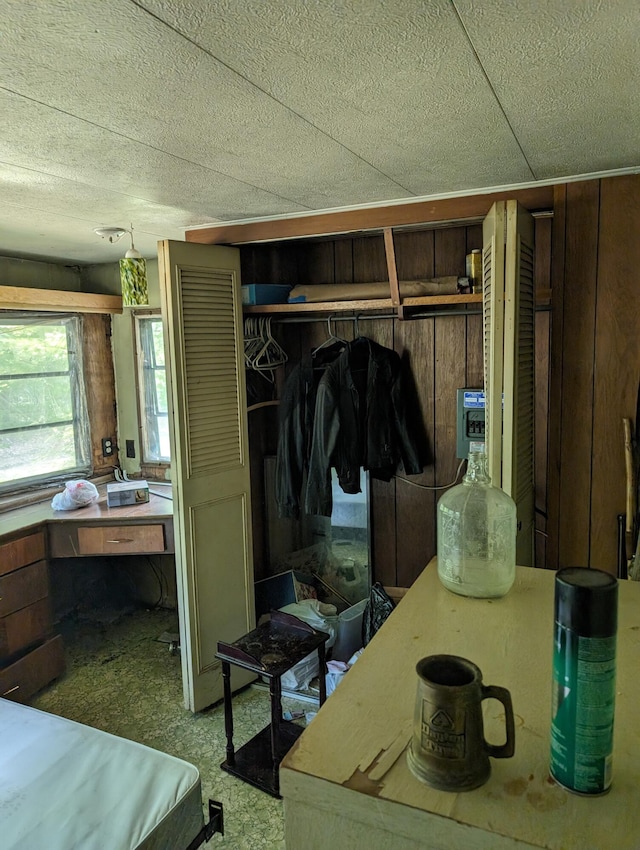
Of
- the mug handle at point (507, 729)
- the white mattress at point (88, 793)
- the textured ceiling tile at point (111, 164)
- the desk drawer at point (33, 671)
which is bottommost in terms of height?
the desk drawer at point (33, 671)

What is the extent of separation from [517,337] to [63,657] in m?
2.73

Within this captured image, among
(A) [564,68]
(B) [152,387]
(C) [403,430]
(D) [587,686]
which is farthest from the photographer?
(B) [152,387]

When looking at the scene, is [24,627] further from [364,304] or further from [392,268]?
[392,268]

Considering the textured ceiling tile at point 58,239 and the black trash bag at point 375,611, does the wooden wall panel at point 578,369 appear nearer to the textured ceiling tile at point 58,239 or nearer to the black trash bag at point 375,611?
the black trash bag at point 375,611

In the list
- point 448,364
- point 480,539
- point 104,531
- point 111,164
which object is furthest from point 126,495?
point 480,539

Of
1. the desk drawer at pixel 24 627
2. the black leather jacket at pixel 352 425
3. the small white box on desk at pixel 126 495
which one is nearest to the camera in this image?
the desk drawer at pixel 24 627

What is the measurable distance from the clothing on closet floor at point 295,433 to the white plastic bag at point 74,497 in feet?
3.63

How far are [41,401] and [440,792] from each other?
3516 mm

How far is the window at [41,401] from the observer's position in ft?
11.4

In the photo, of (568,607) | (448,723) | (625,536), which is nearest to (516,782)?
(448,723)

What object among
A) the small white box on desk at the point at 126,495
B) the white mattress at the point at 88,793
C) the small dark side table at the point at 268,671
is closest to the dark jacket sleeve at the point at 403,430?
the small dark side table at the point at 268,671

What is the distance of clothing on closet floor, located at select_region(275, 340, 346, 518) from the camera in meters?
3.11

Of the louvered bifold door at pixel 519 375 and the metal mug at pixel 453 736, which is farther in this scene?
the louvered bifold door at pixel 519 375

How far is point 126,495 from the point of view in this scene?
3.40 metres
